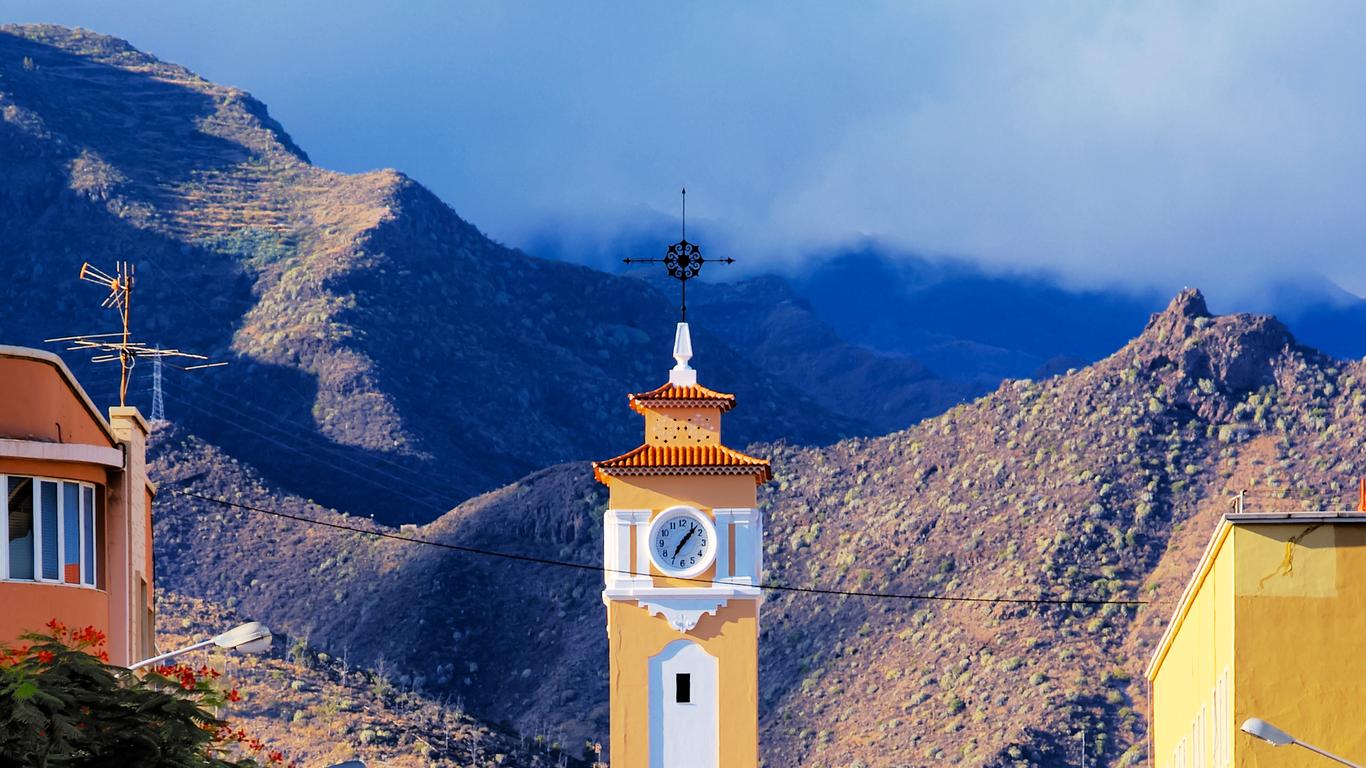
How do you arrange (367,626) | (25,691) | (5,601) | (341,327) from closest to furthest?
(25,691) < (5,601) < (367,626) < (341,327)

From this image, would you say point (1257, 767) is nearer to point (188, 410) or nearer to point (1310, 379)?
point (1310, 379)

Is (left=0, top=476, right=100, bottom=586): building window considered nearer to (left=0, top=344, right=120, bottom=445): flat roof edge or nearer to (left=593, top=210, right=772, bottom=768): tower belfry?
→ (left=0, top=344, right=120, bottom=445): flat roof edge

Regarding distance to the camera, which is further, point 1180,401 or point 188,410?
point 188,410

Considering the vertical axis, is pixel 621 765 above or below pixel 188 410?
below

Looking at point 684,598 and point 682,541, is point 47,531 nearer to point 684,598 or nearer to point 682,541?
point 684,598

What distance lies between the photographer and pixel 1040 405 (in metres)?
145

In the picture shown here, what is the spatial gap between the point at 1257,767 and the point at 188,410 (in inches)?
5395

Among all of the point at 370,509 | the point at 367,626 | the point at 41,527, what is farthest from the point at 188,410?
the point at 41,527

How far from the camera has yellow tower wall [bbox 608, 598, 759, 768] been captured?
7000 centimetres

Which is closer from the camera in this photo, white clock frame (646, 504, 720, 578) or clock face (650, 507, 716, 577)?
white clock frame (646, 504, 720, 578)

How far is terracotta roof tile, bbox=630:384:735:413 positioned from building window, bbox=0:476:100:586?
2796 centimetres

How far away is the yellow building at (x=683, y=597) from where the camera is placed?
230 ft

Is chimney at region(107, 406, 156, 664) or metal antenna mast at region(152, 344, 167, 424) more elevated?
metal antenna mast at region(152, 344, 167, 424)

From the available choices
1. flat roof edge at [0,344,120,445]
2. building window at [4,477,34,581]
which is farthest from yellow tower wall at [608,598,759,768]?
building window at [4,477,34,581]
